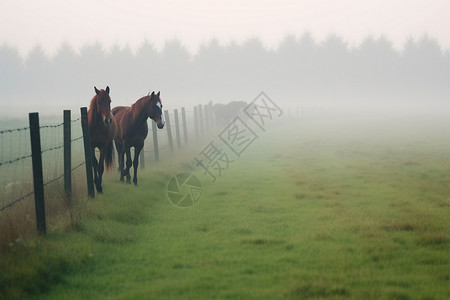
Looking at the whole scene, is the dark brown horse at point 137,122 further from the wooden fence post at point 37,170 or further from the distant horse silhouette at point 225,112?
the distant horse silhouette at point 225,112

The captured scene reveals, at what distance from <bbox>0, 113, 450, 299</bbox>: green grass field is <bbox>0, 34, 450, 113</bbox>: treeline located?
78.2 metres

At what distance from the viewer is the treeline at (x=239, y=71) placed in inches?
3607

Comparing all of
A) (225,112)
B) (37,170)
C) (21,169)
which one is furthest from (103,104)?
(225,112)

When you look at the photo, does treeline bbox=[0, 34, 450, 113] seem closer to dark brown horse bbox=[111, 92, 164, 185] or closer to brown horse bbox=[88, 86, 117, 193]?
dark brown horse bbox=[111, 92, 164, 185]

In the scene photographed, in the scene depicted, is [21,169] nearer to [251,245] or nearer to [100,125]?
[100,125]

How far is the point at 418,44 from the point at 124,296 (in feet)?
359

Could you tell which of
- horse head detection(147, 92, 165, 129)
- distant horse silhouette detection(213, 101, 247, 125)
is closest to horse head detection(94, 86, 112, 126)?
horse head detection(147, 92, 165, 129)

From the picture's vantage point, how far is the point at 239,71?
91.6m

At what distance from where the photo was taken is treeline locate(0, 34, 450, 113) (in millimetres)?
91625

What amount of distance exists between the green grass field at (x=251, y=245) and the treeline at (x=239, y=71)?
78.2 m

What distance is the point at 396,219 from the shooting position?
8289 mm

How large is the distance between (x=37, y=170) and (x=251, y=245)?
3.45 m

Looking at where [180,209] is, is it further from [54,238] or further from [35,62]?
[35,62]

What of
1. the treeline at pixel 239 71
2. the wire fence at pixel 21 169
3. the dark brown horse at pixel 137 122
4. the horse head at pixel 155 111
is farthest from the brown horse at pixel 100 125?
the treeline at pixel 239 71
